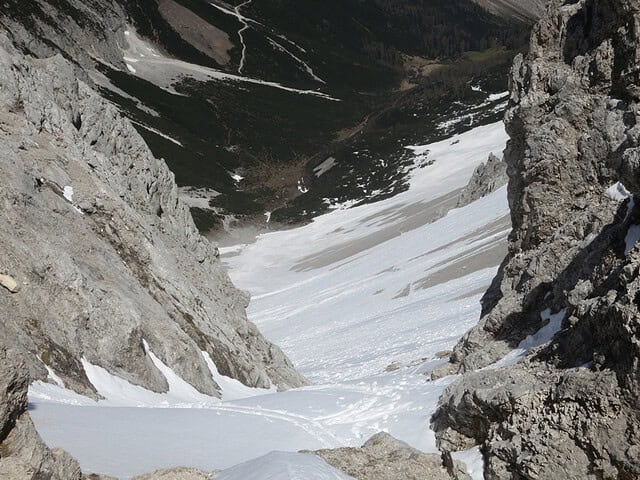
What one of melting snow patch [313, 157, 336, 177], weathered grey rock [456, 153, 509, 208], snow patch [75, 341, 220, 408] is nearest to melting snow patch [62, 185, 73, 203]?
snow patch [75, 341, 220, 408]

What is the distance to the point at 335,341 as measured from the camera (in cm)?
3834

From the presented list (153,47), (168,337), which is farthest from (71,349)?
(153,47)

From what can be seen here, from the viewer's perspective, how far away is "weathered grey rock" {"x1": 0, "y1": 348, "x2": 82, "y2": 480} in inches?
299

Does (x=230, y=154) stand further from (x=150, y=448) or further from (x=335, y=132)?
(x=150, y=448)

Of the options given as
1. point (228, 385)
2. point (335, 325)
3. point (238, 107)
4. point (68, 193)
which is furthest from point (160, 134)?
point (228, 385)

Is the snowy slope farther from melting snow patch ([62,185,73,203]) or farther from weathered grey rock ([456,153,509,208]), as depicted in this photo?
melting snow patch ([62,185,73,203])

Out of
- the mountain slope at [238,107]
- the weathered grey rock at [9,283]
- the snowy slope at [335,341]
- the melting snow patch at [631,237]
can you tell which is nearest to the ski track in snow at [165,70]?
the mountain slope at [238,107]

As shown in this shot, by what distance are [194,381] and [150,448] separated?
8315 mm

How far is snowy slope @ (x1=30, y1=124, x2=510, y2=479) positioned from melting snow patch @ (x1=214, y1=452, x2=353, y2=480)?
0.04 metres

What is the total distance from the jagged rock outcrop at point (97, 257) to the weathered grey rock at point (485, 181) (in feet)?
134

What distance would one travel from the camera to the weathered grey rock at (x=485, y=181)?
2665 inches

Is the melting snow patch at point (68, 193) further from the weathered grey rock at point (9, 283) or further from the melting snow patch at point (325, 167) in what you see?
the melting snow patch at point (325, 167)

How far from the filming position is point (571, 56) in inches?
752

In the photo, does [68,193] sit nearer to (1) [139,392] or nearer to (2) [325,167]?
(1) [139,392]
